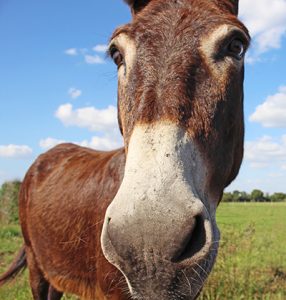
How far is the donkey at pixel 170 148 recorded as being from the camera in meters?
1.82

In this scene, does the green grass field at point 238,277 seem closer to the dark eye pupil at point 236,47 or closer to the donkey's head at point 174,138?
the donkey's head at point 174,138

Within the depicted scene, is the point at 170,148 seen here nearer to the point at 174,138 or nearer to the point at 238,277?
the point at 174,138

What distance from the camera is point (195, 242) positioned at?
1.88 metres

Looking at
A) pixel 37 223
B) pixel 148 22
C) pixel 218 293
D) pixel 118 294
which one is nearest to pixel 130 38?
pixel 148 22

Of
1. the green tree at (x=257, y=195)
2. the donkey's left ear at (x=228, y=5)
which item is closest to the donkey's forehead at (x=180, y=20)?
the donkey's left ear at (x=228, y=5)

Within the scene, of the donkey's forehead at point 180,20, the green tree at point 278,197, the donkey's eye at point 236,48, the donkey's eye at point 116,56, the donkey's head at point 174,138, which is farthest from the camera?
the green tree at point 278,197

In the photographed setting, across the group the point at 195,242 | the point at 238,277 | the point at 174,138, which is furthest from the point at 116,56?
the point at 238,277

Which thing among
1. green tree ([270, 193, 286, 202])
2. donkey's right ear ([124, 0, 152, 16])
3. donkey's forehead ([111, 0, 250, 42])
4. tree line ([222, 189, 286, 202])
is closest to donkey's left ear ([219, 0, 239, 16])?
donkey's forehead ([111, 0, 250, 42])

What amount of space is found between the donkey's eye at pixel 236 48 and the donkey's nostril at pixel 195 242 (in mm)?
1253

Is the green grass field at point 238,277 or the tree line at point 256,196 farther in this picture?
the tree line at point 256,196

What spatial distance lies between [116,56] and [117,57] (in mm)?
10

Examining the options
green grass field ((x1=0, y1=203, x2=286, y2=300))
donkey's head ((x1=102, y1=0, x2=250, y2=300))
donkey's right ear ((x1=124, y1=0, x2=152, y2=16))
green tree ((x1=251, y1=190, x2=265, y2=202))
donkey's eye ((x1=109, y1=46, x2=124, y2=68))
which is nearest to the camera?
donkey's head ((x1=102, y1=0, x2=250, y2=300))

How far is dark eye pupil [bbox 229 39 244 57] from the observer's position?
8.44 feet

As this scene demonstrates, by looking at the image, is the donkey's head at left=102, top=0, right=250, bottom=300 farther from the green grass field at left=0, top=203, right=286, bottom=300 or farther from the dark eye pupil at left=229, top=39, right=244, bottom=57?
the green grass field at left=0, top=203, right=286, bottom=300
